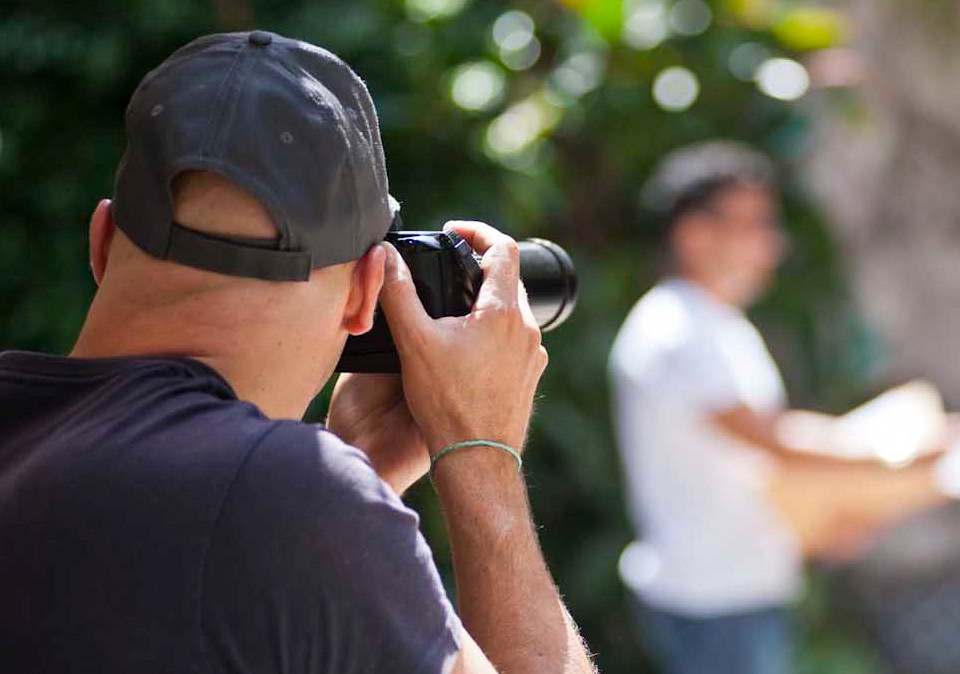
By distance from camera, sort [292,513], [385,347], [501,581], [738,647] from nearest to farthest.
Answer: [292,513], [501,581], [385,347], [738,647]

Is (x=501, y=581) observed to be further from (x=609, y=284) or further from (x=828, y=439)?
(x=609, y=284)

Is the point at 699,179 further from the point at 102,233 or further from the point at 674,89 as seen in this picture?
the point at 102,233

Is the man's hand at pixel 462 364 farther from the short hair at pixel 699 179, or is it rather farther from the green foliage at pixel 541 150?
the green foliage at pixel 541 150

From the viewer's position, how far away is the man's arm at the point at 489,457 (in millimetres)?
1245

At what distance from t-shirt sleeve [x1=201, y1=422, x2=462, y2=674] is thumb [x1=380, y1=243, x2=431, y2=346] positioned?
0.77 ft

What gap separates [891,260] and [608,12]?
2.60 metres

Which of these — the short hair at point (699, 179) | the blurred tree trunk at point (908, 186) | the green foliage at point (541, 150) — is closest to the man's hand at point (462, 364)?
the short hair at point (699, 179)

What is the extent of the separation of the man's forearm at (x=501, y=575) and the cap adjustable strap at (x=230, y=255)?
0.89ft

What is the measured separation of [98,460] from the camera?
1.04m

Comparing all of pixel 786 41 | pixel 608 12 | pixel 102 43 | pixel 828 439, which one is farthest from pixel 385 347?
pixel 786 41

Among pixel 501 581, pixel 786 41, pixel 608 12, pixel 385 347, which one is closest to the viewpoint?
pixel 501 581

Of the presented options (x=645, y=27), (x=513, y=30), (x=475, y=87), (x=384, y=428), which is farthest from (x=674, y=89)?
(x=384, y=428)

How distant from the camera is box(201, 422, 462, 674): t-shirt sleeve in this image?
102cm

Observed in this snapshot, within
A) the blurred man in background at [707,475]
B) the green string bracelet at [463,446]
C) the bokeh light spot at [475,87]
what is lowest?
the blurred man in background at [707,475]
